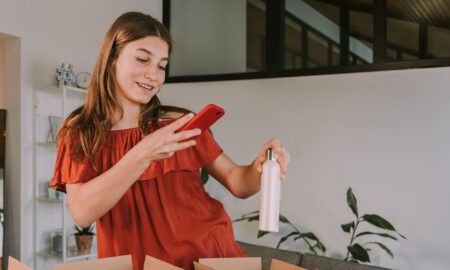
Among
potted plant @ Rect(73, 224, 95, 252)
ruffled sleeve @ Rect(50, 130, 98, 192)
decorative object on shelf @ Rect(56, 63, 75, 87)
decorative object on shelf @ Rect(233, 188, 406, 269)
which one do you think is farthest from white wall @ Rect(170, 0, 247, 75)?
ruffled sleeve @ Rect(50, 130, 98, 192)

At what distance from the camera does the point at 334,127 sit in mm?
3125

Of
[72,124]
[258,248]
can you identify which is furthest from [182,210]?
[258,248]

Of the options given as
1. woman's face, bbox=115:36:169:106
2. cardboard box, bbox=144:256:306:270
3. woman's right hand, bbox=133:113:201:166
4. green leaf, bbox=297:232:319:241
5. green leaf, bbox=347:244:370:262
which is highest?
woman's face, bbox=115:36:169:106

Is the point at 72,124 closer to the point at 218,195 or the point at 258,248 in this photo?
the point at 258,248

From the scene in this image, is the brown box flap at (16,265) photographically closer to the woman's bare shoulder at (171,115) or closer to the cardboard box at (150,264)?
the cardboard box at (150,264)

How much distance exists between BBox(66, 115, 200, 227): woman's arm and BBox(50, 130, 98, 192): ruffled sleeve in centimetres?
5

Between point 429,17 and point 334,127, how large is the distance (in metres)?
0.94

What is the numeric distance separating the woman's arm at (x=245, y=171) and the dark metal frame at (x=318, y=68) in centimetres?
217

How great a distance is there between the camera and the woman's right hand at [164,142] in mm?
788

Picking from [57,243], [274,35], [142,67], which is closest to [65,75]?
[57,243]

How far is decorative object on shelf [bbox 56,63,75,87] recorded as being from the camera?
3168mm

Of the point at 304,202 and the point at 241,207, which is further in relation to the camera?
the point at 241,207

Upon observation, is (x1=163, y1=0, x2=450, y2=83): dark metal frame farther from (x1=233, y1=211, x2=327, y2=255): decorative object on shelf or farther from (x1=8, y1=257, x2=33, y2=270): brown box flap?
(x1=8, y1=257, x2=33, y2=270): brown box flap

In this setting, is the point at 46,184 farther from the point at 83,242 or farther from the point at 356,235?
the point at 356,235
